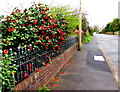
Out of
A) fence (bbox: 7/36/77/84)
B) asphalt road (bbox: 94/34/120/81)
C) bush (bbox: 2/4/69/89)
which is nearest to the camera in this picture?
fence (bbox: 7/36/77/84)

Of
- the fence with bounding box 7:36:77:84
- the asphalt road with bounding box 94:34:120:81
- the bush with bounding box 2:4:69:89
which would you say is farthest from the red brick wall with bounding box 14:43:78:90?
the asphalt road with bounding box 94:34:120:81

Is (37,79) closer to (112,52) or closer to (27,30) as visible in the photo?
(27,30)

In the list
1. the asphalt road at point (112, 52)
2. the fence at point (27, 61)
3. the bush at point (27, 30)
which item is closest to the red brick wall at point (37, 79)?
the fence at point (27, 61)

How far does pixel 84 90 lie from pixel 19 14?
340 centimetres

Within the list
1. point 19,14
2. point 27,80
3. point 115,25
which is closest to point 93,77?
point 27,80

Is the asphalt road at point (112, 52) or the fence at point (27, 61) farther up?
the fence at point (27, 61)

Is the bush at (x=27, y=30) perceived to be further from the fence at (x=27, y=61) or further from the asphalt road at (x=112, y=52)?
the asphalt road at (x=112, y=52)

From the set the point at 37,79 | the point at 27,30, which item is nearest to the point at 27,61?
the point at 37,79

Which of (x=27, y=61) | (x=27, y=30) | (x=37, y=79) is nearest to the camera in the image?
(x=27, y=61)

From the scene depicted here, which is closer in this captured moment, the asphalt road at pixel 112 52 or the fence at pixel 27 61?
the fence at pixel 27 61

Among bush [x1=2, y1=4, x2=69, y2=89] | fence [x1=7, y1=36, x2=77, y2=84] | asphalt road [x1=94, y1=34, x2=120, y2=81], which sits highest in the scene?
bush [x1=2, y1=4, x2=69, y2=89]

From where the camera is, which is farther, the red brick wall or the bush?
the bush

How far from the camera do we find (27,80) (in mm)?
2762

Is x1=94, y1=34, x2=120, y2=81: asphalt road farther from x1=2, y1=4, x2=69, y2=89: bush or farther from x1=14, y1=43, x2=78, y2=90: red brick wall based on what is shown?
x1=2, y1=4, x2=69, y2=89: bush
